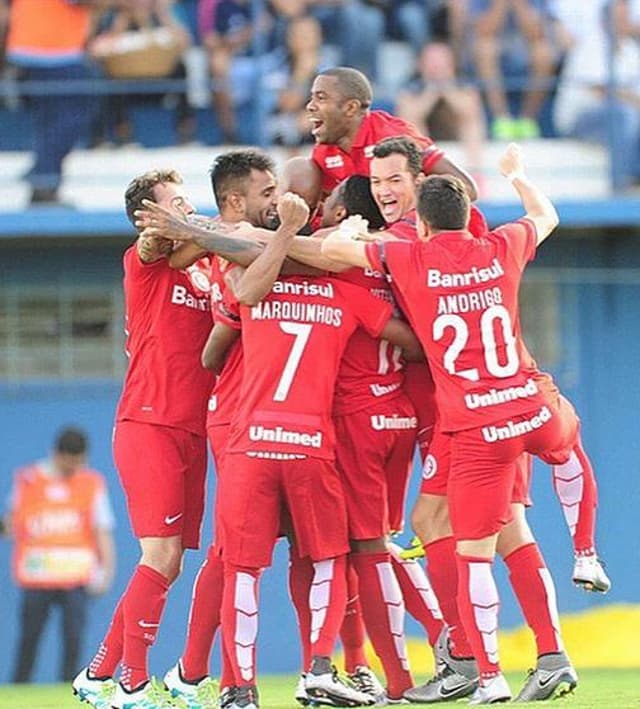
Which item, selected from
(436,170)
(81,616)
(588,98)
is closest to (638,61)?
(588,98)

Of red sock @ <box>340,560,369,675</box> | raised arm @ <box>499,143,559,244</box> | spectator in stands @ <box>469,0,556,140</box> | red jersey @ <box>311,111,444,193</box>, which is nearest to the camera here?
raised arm @ <box>499,143,559,244</box>

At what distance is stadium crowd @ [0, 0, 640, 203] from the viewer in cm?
1495

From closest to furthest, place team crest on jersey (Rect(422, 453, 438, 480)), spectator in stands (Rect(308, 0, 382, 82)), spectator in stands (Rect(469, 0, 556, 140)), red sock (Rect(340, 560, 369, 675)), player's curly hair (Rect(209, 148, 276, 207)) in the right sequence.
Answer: team crest on jersey (Rect(422, 453, 438, 480)) → player's curly hair (Rect(209, 148, 276, 207)) → red sock (Rect(340, 560, 369, 675)) → spectator in stands (Rect(308, 0, 382, 82)) → spectator in stands (Rect(469, 0, 556, 140))

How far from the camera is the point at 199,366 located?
852cm

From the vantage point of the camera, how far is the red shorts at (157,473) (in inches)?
330

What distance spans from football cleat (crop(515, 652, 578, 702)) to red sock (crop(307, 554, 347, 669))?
2.44ft

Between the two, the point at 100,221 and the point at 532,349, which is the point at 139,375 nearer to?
the point at 100,221

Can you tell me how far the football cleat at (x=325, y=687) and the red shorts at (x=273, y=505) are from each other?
0.40 meters

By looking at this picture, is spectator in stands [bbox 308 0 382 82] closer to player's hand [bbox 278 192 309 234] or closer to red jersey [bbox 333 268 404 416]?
red jersey [bbox 333 268 404 416]

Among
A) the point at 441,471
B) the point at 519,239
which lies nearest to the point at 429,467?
the point at 441,471

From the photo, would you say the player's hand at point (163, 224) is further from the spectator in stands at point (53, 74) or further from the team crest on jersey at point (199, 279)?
the spectator in stands at point (53, 74)

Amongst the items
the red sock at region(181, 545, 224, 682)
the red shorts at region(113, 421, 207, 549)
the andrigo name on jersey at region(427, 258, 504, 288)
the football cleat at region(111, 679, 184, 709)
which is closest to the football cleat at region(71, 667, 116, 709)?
the football cleat at region(111, 679, 184, 709)

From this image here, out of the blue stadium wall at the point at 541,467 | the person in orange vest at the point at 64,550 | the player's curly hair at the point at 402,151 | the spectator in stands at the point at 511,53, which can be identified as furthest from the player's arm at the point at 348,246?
the blue stadium wall at the point at 541,467

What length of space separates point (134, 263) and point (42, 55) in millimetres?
6875
